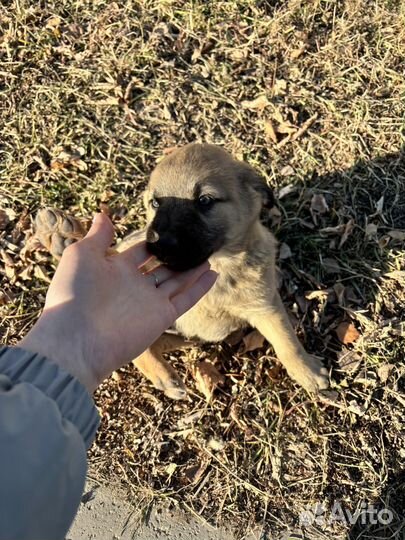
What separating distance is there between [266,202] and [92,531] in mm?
2168

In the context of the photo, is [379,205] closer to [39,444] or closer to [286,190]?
[286,190]

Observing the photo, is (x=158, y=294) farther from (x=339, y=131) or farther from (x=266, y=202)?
(x=339, y=131)

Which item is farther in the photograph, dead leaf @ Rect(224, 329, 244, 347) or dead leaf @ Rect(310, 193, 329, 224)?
dead leaf @ Rect(310, 193, 329, 224)

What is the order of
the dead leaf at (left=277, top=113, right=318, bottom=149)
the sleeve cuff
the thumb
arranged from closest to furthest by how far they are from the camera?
the sleeve cuff → the thumb → the dead leaf at (left=277, top=113, right=318, bottom=149)

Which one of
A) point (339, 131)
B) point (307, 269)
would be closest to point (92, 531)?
point (307, 269)

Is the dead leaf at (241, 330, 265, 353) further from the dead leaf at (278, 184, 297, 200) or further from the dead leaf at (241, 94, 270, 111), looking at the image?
the dead leaf at (241, 94, 270, 111)

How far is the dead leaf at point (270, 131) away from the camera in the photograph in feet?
13.0

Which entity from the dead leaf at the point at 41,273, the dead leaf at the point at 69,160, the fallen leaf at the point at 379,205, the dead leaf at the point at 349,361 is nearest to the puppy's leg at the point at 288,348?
the dead leaf at the point at 349,361

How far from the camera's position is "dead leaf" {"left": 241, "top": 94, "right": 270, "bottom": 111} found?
4.04m

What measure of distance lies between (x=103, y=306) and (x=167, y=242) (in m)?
0.46

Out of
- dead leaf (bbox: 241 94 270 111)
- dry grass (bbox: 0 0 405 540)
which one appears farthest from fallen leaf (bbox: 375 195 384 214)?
dead leaf (bbox: 241 94 270 111)

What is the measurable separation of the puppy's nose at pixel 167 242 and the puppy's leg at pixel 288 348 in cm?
80

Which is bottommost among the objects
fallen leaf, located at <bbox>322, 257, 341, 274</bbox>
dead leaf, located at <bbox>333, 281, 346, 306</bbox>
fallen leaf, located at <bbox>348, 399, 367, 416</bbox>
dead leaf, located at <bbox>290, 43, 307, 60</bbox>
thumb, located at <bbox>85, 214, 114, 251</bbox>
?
fallen leaf, located at <bbox>348, 399, 367, 416</bbox>

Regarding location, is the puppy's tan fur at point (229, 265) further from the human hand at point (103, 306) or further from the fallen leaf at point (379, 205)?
the fallen leaf at point (379, 205)
